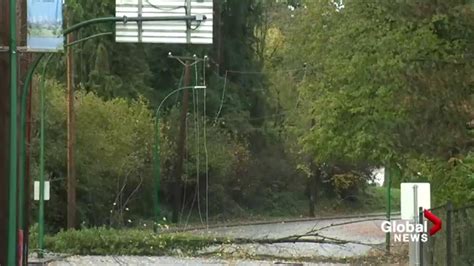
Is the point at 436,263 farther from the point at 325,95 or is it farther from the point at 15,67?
the point at 325,95

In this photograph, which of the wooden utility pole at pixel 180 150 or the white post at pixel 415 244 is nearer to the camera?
the white post at pixel 415 244

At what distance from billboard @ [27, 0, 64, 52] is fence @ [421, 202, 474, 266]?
7.55m

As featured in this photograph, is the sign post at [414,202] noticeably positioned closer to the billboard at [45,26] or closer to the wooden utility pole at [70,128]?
the billboard at [45,26]

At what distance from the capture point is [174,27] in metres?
17.4

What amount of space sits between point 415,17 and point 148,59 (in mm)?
43207

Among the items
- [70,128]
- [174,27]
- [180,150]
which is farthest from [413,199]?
[180,150]

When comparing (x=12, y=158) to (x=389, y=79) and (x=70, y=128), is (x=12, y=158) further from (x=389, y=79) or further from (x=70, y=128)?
(x=70, y=128)

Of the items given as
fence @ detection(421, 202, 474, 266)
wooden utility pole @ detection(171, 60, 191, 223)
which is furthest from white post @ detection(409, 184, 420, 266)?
wooden utility pole @ detection(171, 60, 191, 223)

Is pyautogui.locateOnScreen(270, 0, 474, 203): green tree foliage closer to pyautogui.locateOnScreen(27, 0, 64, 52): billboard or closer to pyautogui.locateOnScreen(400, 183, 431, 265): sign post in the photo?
pyautogui.locateOnScreen(400, 183, 431, 265): sign post

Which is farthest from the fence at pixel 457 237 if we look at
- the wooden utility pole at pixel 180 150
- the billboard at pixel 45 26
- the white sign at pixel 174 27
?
the wooden utility pole at pixel 180 150

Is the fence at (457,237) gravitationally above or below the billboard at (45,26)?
below

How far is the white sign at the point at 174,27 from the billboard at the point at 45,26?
214 inches

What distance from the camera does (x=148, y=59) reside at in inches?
2424

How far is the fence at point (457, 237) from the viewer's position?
15961 millimetres
